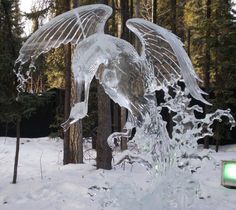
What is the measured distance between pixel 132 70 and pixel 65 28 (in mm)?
901

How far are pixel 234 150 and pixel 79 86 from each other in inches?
377

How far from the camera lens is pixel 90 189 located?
244 inches

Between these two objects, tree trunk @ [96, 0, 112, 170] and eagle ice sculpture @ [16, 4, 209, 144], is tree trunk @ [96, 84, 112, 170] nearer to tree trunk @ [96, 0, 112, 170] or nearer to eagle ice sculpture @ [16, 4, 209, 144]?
tree trunk @ [96, 0, 112, 170]

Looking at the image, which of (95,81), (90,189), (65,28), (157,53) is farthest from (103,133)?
(95,81)

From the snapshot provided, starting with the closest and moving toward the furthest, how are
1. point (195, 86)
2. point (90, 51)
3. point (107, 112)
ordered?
point (195, 86) < point (90, 51) < point (107, 112)

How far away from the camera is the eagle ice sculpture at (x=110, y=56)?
450cm

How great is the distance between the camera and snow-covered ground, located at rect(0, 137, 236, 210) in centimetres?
511

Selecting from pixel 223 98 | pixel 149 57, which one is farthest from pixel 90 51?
pixel 223 98

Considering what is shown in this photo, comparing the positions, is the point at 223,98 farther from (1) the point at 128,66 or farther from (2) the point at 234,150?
(1) the point at 128,66

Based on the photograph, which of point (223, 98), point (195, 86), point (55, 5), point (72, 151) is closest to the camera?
point (195, 86)

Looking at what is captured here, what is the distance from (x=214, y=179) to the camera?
24.0ft

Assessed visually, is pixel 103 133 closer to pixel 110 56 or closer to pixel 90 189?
pixel 90 189

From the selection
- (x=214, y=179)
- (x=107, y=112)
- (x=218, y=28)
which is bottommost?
(x=214, y=179)

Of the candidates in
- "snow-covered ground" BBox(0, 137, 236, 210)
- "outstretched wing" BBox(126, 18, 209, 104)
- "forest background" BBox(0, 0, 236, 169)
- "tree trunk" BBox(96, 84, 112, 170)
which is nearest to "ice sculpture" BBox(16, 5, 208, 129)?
→ "outstretched wing" BBox(126, 18, 209, 104)
